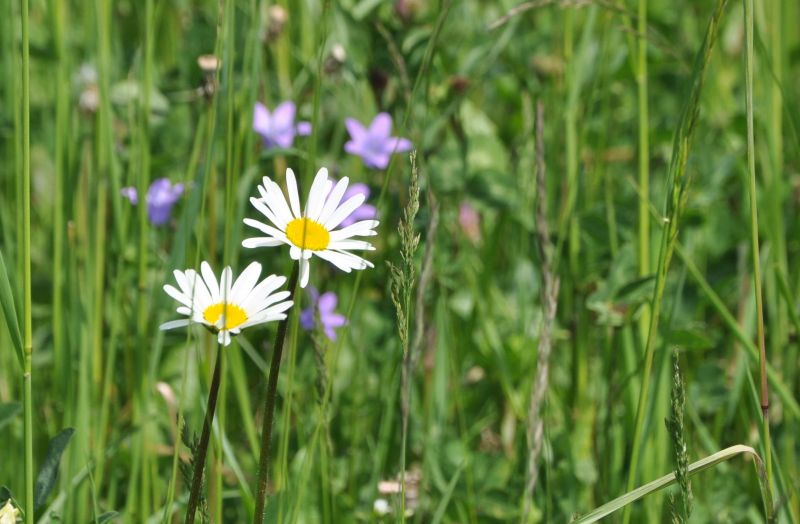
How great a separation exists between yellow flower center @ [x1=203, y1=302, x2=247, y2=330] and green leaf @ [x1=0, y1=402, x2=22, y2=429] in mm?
487

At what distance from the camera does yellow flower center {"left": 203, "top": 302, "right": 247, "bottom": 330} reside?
33.9 inches

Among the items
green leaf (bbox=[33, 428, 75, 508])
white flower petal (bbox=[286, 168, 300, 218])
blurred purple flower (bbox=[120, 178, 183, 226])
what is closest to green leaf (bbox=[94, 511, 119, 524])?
green leaf (bbox=[33, 428, 75, 508])

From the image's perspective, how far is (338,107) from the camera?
2.00 meters

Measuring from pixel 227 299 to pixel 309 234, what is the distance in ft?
0.29

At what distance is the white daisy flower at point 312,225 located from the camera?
85 cm

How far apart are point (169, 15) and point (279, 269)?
33.9 inches

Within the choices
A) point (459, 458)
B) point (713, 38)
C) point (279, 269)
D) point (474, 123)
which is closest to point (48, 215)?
point (279, 269)

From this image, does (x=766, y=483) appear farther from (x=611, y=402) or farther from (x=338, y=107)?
(x=338, y=107)

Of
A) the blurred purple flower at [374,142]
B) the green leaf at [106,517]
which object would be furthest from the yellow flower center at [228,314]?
the blurred purple flower at [374,142]

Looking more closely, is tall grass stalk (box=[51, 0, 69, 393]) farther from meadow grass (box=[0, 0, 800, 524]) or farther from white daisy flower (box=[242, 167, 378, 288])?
white daisy flower (box=[242, 167, 378, 288])

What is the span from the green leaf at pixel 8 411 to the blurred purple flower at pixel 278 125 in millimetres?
645

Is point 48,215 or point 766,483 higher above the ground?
point 48,215

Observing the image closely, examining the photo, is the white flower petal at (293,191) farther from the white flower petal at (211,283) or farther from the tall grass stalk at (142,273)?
the tall grass stalk at (142,273)

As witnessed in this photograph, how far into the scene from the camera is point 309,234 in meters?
0.90
